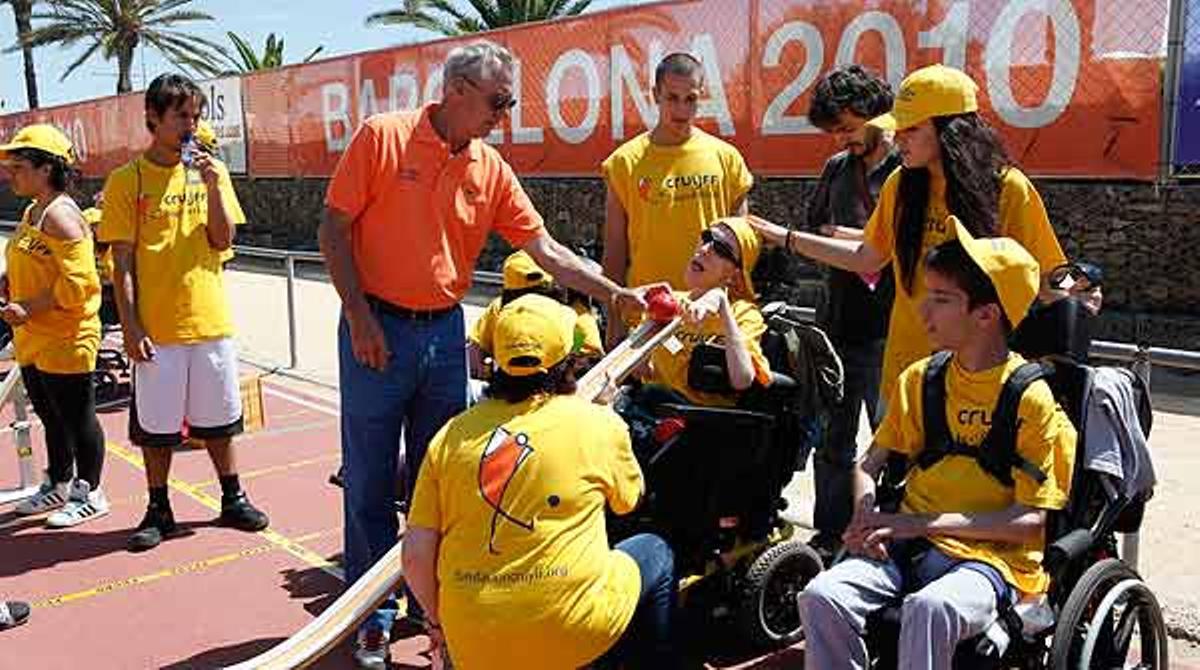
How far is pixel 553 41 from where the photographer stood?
14.2m

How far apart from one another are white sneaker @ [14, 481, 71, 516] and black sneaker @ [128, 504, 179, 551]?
0.53 m

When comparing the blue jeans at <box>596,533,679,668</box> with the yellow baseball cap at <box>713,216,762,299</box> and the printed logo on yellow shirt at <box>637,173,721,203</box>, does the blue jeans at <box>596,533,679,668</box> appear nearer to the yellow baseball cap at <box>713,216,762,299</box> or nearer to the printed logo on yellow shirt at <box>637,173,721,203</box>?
the yellow baseball cap at <box>713,216,762,299</box>

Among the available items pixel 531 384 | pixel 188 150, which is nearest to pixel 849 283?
pixel 531 384

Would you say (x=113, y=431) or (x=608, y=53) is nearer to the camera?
(x=113, y=431)

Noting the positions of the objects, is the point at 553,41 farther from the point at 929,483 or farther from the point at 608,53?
the point at 929,483

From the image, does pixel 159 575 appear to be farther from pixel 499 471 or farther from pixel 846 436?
pixel 846 436

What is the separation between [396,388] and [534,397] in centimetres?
112

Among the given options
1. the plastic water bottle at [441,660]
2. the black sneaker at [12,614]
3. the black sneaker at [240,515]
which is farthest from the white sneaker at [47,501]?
the plastic water bottle at [441,660]

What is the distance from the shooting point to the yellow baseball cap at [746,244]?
376cm

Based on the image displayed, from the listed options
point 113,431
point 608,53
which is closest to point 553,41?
point 608,53

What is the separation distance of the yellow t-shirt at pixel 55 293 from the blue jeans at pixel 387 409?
2.02 metres

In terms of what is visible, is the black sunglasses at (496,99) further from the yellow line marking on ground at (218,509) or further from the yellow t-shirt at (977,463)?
the yellow line marking on ground at (218,509)

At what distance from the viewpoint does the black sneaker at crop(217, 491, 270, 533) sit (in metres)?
5.27

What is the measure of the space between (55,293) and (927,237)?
3.85 meters
